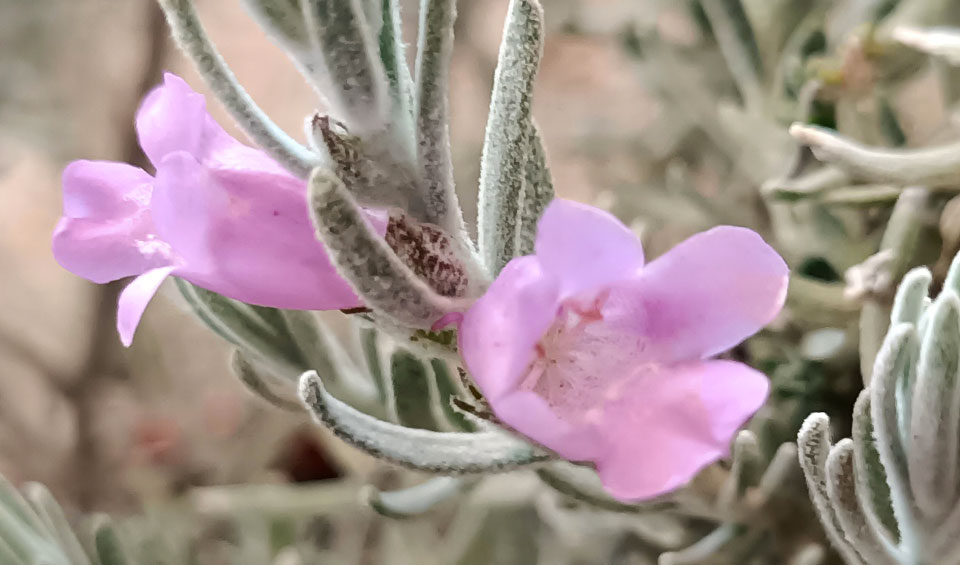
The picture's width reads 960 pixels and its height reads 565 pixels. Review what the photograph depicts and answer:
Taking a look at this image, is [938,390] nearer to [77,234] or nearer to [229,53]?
[77,234]

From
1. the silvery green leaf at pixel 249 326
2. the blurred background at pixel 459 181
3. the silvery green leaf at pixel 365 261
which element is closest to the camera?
the silvery green leaf at pixel 365 261

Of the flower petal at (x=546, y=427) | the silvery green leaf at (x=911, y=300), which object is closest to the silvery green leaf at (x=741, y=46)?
the silvery green leaf at (x=911, y=300)

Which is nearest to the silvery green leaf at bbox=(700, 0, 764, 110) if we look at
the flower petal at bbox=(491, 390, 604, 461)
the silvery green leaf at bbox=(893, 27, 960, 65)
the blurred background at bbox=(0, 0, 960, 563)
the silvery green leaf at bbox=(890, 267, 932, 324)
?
the blurred background at bbox=(0, 0, 960, 563)

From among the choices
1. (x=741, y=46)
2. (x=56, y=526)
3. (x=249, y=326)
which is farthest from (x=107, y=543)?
(x=741, y=46)

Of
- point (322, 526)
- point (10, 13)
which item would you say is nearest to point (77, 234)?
point (322, 526)

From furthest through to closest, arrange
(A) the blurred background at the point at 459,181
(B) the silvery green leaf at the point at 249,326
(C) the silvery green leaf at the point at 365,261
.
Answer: (A) the blurred background at the point at 459,181 < (B) the silvery green leaf at the point at 249,326 < (C) the silvery green leaf at the point at 365,261

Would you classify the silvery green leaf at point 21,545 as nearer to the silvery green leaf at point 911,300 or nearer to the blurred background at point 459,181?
the blurred background at point 459,181

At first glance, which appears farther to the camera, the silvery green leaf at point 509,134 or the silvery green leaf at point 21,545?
the silvery green leaf at point 21,545
